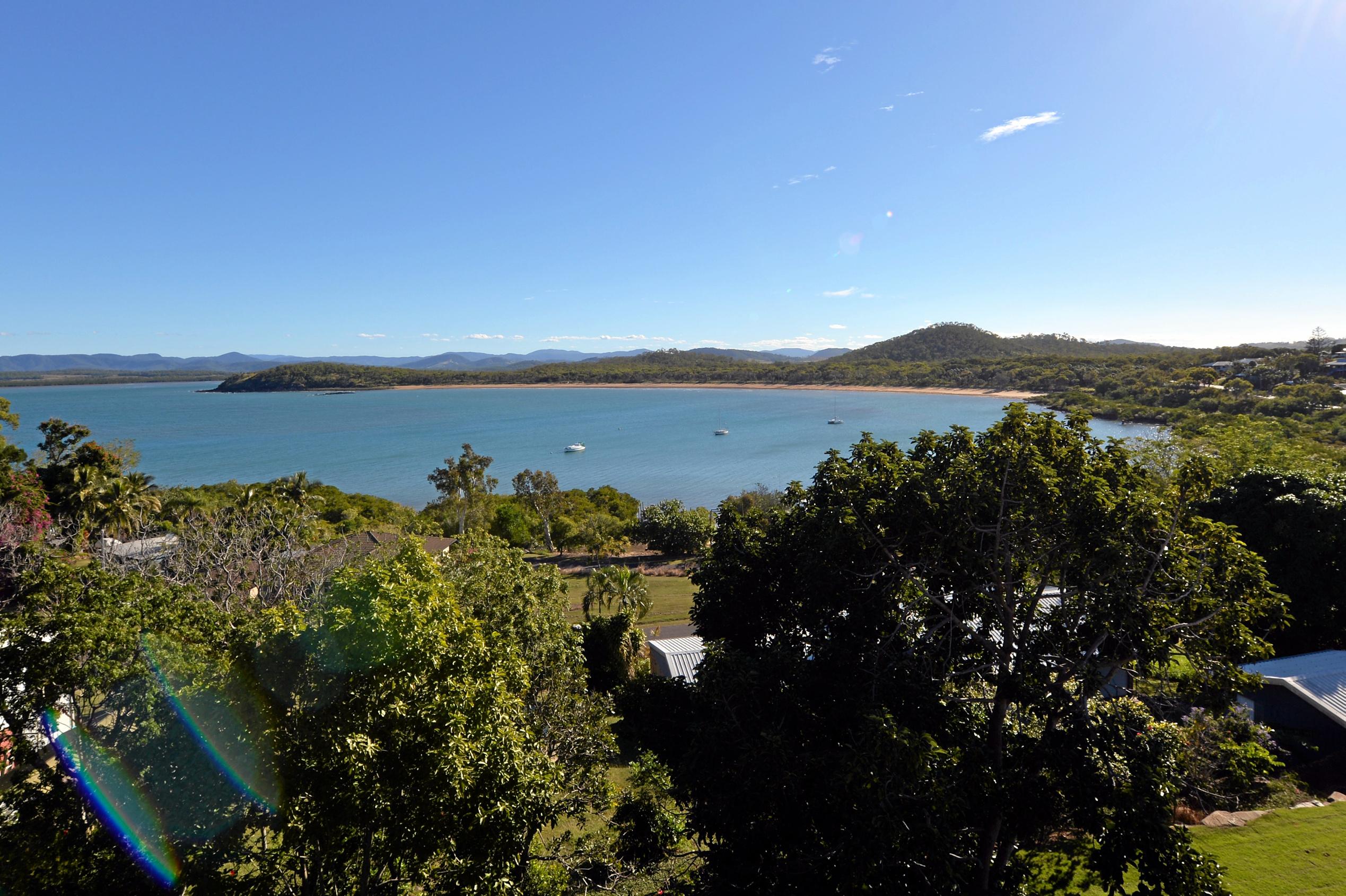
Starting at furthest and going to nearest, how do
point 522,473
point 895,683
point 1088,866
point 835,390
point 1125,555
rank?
point 835,390 → point 522,473 → point 1088,866 → point 895,683 → point 1125,555

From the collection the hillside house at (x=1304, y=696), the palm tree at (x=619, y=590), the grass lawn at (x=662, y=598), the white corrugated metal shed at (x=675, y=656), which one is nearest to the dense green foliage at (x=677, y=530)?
the grass lawn at (x=662, y=598)

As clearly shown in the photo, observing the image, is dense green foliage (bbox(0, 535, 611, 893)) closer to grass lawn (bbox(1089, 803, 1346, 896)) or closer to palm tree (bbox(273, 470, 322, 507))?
grass lawn (bbox(1089, 803, 1346, 896))

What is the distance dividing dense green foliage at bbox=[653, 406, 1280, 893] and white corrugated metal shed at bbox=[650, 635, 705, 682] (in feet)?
30.0

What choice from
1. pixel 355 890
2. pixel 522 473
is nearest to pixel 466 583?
pixel 355 890

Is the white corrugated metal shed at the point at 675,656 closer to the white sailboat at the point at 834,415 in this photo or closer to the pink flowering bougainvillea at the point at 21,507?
the pink flowering bougainvillea at the point at 21,507

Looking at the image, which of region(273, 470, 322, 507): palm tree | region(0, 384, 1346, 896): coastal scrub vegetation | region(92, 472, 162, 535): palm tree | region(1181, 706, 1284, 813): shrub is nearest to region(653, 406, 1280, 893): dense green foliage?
region(0, 384, 1346, 896): coastal scrub vegetation

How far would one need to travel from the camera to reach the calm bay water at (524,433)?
72.1 meters

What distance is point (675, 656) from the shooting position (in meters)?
17.9

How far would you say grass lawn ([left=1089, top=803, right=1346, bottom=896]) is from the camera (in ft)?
27.3

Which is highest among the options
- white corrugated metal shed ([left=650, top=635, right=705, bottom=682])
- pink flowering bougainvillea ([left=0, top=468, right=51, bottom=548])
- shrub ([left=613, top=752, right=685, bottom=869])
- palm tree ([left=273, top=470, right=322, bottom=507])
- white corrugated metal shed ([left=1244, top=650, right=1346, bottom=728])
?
pink flowering bougainvillea ([left=0, top=468, right=51, bottom=548])

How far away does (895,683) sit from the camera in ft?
24.5

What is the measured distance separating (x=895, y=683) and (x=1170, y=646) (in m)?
3.02

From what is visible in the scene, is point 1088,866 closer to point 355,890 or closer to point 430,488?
point 355,890

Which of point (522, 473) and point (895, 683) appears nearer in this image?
point (895, 683)
